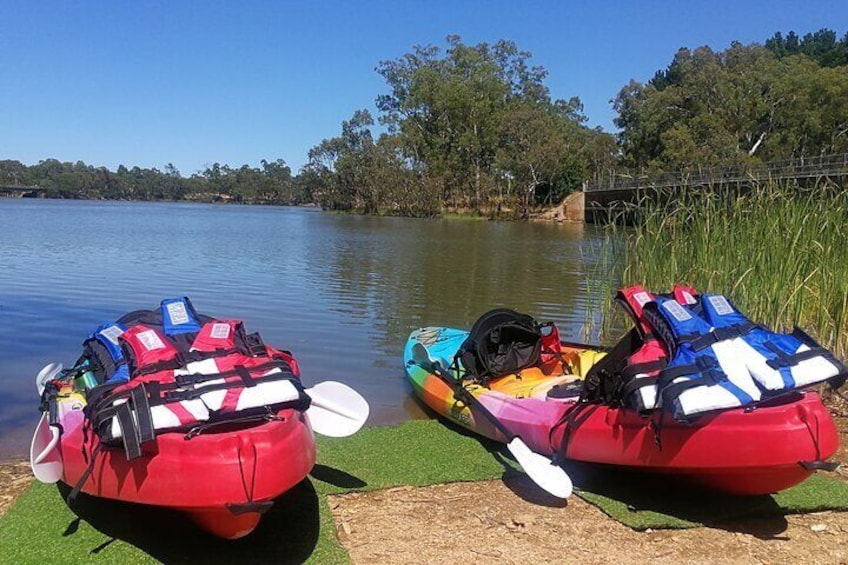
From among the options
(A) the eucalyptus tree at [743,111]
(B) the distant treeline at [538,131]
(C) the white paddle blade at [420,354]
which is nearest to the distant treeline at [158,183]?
(B) the distant treeline at [538,131]

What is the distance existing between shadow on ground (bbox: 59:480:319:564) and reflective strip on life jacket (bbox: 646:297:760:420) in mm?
1798

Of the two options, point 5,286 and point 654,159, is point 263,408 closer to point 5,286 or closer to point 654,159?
point 5,286

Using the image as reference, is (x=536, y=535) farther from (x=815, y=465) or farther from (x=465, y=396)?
(x=465, y=396)

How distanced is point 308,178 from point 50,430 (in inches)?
2867

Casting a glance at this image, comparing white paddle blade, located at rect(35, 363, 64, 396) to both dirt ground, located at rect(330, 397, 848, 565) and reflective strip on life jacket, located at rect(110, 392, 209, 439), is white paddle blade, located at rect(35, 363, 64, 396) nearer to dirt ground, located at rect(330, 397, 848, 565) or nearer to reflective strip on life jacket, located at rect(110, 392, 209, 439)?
reflective strip on life jacket, located at rect(110, 392, 209, 439)

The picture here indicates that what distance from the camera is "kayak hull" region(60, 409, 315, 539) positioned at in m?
2.60

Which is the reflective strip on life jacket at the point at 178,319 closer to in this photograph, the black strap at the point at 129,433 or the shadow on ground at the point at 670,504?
the black strap at the point at 129,433

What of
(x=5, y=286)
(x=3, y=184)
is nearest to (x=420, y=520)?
(x=5, y=286)

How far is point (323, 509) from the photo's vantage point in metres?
3.46

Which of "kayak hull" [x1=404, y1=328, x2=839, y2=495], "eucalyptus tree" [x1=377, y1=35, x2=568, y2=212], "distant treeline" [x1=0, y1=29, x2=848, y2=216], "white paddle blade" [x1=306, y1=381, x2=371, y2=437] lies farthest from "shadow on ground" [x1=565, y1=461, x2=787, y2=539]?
"eucalyptus tree" [x1=377, y1=35, x2=568, y2=212]

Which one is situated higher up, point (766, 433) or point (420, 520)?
point (766, 433)

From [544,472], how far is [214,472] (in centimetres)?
180

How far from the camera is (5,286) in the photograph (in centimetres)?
1110

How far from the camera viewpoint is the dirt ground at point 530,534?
3045 mm
